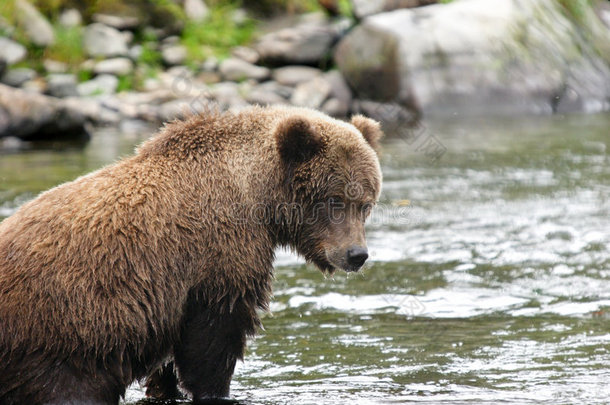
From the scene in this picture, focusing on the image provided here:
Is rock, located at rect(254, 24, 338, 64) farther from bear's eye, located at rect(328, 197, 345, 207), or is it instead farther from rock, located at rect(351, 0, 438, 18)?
bear's eye, located at rect(328, 197, 345, 207)

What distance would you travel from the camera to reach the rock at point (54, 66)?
25.0 meters

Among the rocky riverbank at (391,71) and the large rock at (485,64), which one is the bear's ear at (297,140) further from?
the large rock at (485,64)

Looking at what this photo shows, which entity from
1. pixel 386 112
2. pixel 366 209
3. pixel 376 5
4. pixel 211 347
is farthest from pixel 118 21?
pixel 211 347

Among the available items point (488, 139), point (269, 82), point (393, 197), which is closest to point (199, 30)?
point (269, 82)

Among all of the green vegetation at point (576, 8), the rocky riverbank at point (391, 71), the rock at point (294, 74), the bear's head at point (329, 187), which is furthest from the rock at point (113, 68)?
the bear's head at point (329, 187)

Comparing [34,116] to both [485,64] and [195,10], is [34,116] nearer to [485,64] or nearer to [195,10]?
[195,10]

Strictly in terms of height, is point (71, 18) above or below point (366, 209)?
below

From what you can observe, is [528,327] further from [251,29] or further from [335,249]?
[251,29]

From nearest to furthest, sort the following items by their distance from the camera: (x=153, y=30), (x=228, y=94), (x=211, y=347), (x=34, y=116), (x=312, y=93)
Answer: (x=211, y=347) → (x=34, y=116) → (x=312, y=93) → (x=228, y=94) → (x=153, y=30)

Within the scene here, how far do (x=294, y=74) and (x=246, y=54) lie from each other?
2.16 m

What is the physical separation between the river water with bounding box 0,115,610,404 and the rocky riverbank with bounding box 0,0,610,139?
8258mm

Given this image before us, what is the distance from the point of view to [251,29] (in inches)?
1122

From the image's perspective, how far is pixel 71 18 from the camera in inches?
1047

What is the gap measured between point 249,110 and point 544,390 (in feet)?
9.24
